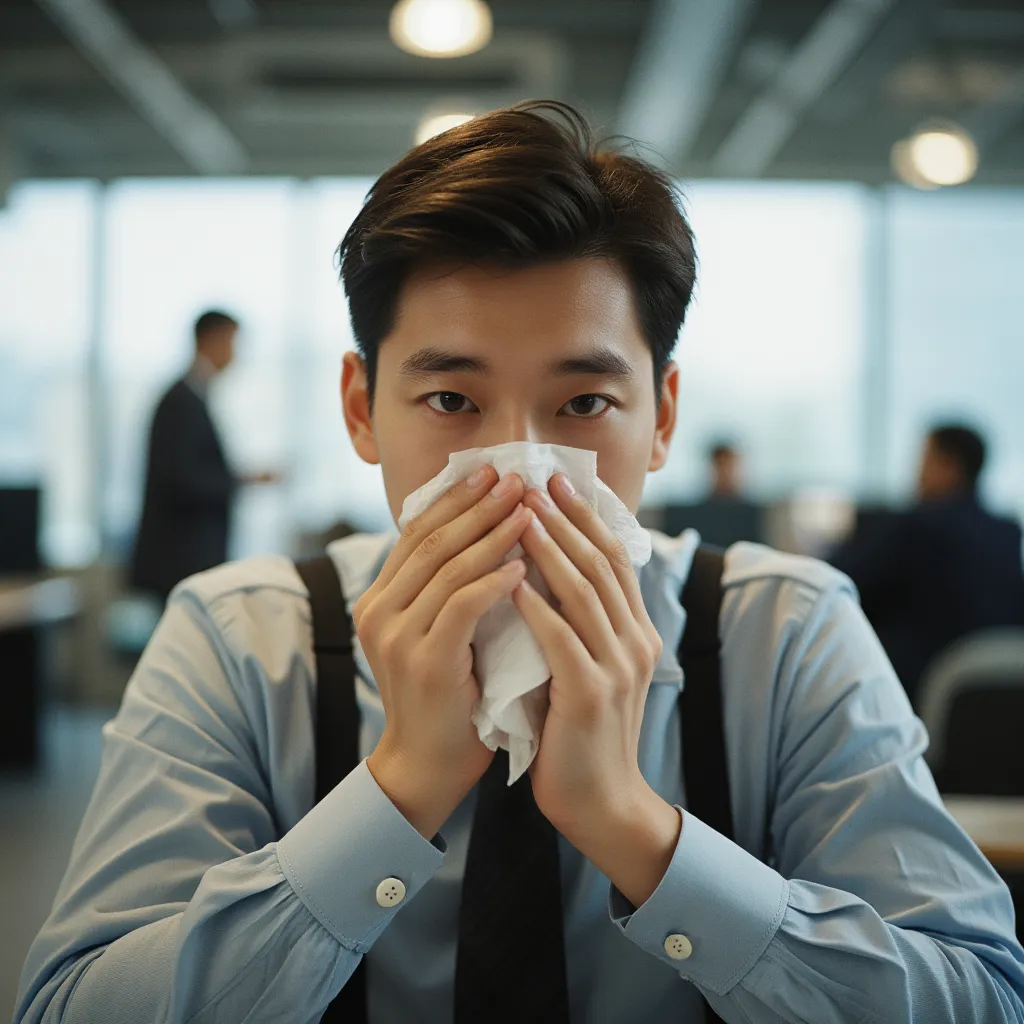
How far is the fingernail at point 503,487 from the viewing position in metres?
0.85

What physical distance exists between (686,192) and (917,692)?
2.29m

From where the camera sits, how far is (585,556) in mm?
859

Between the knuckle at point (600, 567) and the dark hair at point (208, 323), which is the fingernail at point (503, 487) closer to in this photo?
the knuckle at point (600, 567)

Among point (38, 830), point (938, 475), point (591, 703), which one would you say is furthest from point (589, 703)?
point (38, 830)

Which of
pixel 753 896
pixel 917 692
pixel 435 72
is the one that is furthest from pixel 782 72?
pixel 753 896

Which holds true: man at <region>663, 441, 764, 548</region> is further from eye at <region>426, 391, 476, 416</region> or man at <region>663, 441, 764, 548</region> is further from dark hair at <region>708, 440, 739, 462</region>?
eye at <region>426, 391, 476, 416</region>

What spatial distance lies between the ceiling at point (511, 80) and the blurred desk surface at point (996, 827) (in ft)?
11.5

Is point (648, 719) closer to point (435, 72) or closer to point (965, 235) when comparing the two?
point (435, 72)

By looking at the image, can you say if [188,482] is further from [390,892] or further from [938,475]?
[390,892]

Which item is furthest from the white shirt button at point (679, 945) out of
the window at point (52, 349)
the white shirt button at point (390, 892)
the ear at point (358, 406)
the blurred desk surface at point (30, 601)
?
the window at point (52, 349)

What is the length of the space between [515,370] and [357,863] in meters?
0.45

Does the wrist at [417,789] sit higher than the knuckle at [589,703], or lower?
lower

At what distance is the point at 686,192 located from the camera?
44.8 inches

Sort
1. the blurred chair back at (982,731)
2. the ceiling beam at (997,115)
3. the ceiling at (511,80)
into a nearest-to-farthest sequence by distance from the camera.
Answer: the blurred chair back at (982,731)
the ceiling at (511,80)
the ceiling beam at (997,115)
